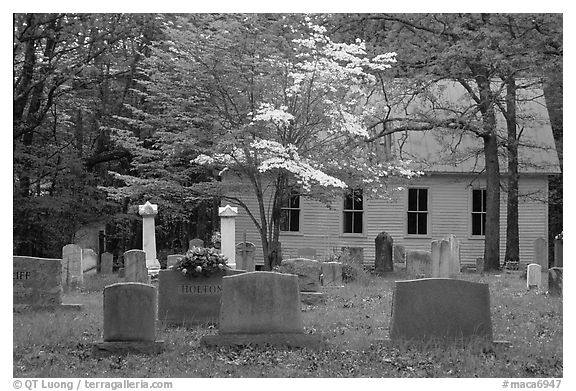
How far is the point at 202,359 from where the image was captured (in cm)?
993

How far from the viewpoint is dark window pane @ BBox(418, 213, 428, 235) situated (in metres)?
28.5

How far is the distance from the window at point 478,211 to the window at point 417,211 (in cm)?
159

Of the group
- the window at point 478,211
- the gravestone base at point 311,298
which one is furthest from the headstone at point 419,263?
the window at point 478,211

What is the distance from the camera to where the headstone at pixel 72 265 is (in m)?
17.9

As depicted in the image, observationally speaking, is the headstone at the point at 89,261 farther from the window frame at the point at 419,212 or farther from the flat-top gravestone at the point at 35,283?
the window frame at the point at 419,212

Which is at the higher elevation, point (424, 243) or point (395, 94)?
point (395, 94)

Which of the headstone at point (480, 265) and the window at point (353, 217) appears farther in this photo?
the window at point (353, 217)

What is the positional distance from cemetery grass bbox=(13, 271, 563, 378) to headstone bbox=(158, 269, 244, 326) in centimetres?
33

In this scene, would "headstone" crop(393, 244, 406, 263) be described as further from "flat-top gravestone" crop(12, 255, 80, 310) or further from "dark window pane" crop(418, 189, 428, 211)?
"flat-top gravestone" crop(12, 255, 80, 310)

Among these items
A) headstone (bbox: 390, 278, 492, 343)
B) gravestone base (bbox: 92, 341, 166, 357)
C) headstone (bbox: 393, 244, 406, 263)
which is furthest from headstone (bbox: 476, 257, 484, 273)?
gravestone base (bbox: 92, 341, 166, 357)

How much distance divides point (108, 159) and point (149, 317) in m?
18.7

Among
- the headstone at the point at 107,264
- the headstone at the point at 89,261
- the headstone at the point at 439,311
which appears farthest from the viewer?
the headstone at the point at 107,264

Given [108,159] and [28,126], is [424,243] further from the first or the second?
[28,126]

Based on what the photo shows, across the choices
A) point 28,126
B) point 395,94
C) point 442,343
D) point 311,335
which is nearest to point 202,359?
point 311,335
